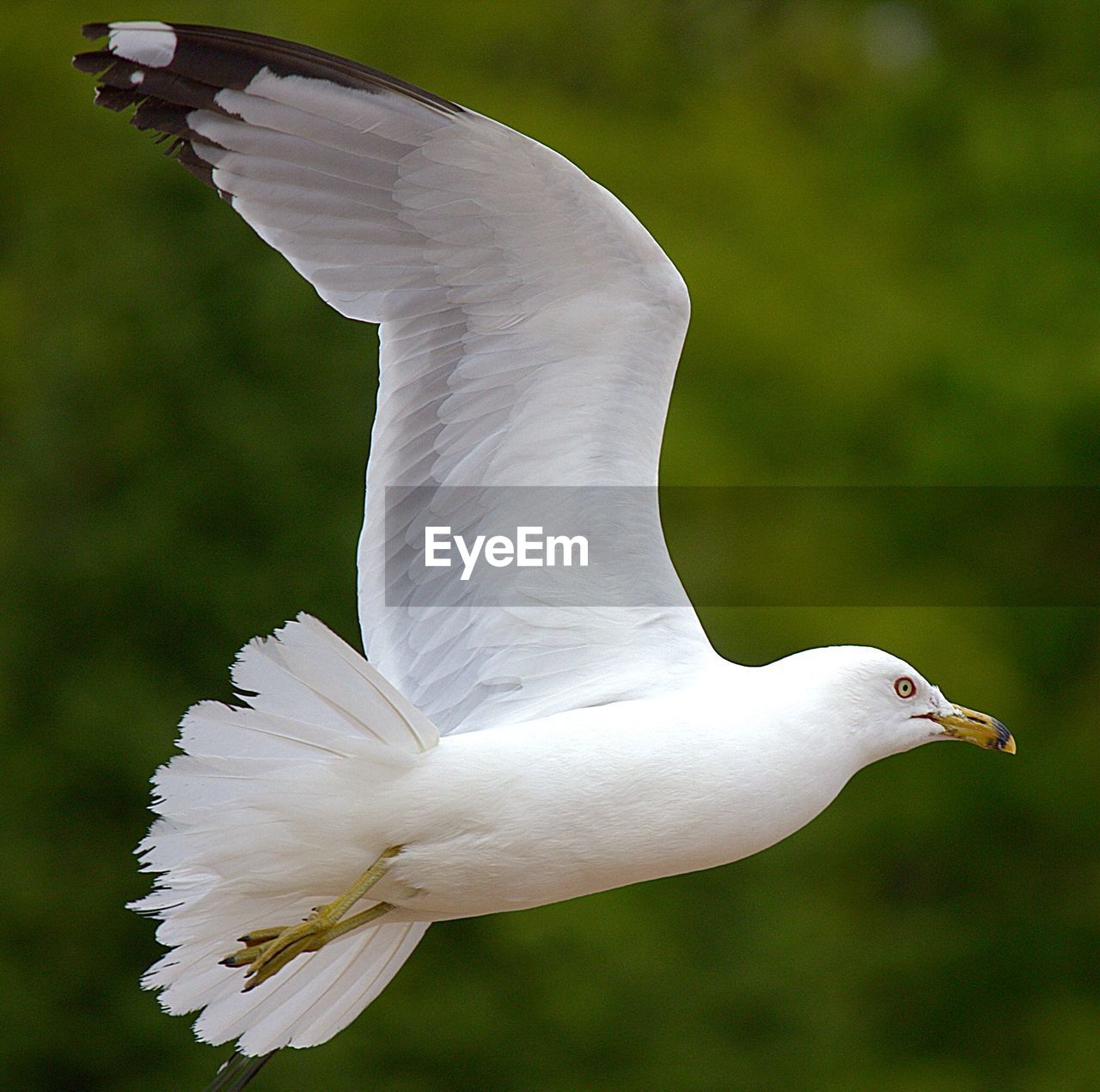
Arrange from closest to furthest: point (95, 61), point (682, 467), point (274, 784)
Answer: point (274, 784) < point (95, 61) < point (682, 467)

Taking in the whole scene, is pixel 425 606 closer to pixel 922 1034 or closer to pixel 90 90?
pixel 922 1034

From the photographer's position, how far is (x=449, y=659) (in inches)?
171

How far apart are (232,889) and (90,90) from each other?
1213 cm

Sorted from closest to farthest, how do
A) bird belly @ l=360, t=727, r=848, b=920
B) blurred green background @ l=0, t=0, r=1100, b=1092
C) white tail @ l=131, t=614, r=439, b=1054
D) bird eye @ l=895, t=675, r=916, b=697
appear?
white tail @ l=131, t=614, r=439, b=1054 < bird belly @ l=360, t=727, r=848, b=920 < bird eye @ l=895, t=675, r=916, b=697 < blurred green background @ l=0, t=0, r=1100, b=1092

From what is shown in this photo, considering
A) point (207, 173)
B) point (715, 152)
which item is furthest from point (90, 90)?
point (207, 173)

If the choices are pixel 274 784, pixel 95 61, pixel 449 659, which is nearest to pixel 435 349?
pixel 449 659

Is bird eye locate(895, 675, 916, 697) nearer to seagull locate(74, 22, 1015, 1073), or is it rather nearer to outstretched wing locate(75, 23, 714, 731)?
seagull locate(74, 22, 1015, 1073)

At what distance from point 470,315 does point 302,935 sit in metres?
1.23
